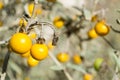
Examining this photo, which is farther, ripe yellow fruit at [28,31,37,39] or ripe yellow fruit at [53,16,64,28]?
ripe yellow fruit at [53,16,64,28]

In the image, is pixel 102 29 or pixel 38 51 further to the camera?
pixel 102 29

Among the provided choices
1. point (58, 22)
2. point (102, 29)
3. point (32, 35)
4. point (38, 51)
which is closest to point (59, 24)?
point (58, 22)

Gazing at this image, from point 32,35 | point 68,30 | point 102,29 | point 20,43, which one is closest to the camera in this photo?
point 20,43

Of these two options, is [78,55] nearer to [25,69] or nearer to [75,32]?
[75,32]

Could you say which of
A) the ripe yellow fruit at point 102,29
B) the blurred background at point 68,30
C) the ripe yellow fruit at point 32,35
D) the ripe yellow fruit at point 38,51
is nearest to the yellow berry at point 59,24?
the blurred background at point 68,30

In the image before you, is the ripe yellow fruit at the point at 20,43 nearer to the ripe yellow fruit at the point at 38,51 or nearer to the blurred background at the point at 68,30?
the ripe yellow fruit at the point at 38,51

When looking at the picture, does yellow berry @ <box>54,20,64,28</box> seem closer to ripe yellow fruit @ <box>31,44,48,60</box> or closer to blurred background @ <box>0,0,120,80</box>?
blurred background @ <box>0,0,120,80</box>

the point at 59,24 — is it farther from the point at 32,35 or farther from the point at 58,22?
the point at 32,35

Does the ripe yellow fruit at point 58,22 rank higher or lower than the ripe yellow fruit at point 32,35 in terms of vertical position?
lower

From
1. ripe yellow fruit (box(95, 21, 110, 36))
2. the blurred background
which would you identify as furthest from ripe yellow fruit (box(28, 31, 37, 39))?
the blurred background

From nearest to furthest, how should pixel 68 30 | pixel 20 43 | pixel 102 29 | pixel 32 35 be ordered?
pixel 20 43 → pixel 32 35 → pixel 102 29 → pixel 68 30

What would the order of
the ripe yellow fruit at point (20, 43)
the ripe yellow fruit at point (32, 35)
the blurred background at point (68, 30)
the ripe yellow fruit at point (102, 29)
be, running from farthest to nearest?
the blurred background at point (68, 30) → the ripe yellow fruit at point (102, 29) → the ripe yellow fruit at point (32, 35) → the ripe yellow fruit at point (20, 43)
